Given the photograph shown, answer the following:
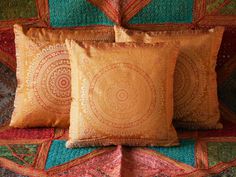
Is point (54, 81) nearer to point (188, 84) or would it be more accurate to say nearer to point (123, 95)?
point (123, 95)

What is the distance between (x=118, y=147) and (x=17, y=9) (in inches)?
30.4

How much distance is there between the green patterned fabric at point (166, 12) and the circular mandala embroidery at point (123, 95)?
38 cm

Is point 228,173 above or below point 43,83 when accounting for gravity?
below

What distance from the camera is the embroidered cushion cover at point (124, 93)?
1860 millimetres

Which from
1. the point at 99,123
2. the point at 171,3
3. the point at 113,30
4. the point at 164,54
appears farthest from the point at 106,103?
the point at 171,3

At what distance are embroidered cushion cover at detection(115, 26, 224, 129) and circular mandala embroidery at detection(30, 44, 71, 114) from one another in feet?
0.90

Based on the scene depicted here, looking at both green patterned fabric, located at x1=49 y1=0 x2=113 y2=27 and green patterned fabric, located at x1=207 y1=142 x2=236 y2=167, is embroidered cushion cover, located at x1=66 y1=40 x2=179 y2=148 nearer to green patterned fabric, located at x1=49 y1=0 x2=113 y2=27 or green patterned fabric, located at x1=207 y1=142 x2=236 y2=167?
green patterned fabric, located at x1=207 y1=142 x2=236 y2=167

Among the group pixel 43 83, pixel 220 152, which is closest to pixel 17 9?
pixel 43 83

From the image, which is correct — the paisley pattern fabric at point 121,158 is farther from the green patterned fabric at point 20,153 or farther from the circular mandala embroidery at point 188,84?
the circular mandala embroidery at point 188,84

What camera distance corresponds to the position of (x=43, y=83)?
6.72ft

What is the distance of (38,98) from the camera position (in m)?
2.05

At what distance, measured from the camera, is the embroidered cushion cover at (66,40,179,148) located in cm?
186

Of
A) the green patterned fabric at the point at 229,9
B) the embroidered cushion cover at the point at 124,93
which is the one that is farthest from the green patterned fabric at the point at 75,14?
the green patterned fabric at the point at 229,9

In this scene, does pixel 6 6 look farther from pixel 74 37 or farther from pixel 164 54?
pixel 164 54
